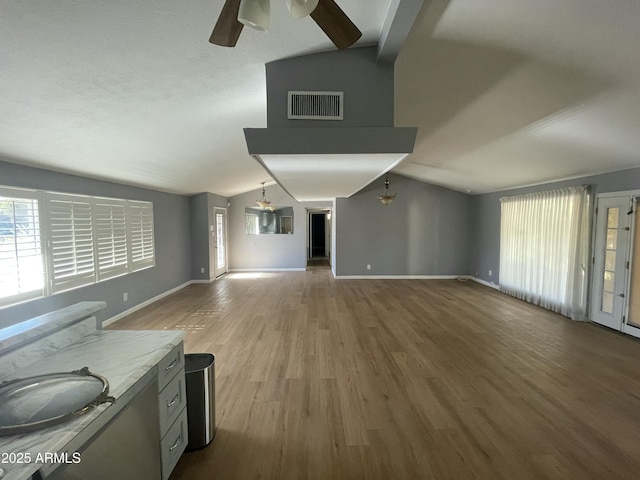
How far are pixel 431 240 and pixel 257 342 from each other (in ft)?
18.8

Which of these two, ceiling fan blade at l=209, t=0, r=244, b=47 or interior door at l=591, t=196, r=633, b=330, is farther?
interior door at l=591, t=196, r=633, b=330

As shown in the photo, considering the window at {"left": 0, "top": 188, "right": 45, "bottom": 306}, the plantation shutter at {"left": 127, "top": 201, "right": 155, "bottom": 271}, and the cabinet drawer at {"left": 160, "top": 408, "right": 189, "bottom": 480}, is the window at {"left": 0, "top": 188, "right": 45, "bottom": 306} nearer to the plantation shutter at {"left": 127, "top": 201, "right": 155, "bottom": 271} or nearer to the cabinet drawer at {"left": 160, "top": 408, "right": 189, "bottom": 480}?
the plantation shutter at {"left": 127, "top": 201, "right": 155, "bottom": 271}

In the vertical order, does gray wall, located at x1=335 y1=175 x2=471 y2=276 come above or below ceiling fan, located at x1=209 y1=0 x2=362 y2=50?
below

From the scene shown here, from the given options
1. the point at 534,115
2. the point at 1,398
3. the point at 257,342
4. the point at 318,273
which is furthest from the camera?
the point at 318,273

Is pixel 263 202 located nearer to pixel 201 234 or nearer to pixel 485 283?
pixel 201 234

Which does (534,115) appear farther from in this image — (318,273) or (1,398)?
(318,273)

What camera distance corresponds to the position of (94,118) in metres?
2.61

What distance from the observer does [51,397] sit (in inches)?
46.9

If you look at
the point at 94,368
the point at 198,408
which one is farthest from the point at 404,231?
the point at 94,368

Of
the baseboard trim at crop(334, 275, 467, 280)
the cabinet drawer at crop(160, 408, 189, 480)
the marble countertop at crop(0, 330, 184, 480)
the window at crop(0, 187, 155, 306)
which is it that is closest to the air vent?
the marble countertop at crop(0, 330, 184, 480)

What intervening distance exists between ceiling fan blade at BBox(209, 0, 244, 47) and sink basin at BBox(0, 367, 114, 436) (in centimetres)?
162

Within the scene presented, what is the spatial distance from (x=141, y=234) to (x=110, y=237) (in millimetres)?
799

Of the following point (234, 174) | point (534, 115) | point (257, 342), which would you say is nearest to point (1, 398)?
point (257, 342)

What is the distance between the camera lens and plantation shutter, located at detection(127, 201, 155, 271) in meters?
5.15
